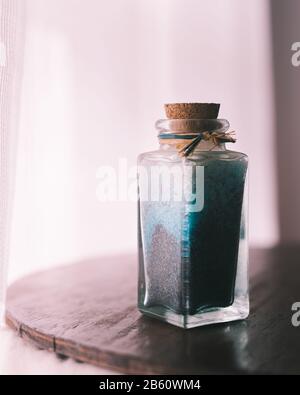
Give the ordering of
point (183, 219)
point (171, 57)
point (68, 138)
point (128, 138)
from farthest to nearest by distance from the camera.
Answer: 1. point (171, 57)
2. point (128, 138)
3. point (68, 138)
4. point (183, 219)

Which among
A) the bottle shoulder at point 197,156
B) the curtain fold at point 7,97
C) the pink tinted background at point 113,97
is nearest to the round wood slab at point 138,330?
the curtain fold at point 7,97

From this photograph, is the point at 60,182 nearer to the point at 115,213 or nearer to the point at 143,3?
the point at 115,213

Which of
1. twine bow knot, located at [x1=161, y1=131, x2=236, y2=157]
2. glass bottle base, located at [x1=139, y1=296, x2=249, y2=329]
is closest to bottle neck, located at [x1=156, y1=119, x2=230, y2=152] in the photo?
twine bow knot, located at [x1=161, y1=131, x2=236, y2=157]

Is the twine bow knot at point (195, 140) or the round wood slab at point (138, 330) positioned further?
the twine bow knot at point (195, 140)

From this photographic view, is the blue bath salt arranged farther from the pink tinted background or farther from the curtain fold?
the pink tinted background

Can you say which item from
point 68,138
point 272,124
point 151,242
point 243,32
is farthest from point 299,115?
point 151,242

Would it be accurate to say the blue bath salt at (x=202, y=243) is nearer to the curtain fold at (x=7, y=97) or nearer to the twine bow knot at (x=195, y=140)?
the twine bow knot at (x=195, y=140)
